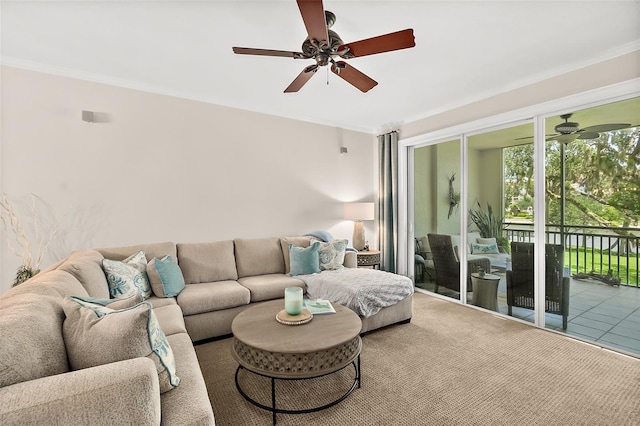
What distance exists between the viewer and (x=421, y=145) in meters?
4.68

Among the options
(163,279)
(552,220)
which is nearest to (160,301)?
(163,279)

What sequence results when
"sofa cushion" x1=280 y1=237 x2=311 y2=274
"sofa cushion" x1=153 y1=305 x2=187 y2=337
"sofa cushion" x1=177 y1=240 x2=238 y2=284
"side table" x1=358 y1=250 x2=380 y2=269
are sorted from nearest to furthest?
"sofa cushion" x1=153 y1=305 x2=187 y2=337, "sofa cushion" x1=177 y1=240 x2=238 y2=284, "sofa cushion" x1=280 y1=237 x2=311 y2=274, "side table" x1=358 y1=250 x2=380 y2=269

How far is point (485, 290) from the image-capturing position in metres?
3.83

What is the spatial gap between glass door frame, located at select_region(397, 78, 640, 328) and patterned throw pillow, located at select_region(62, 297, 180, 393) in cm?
362

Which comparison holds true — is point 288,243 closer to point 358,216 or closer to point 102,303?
point 358,216

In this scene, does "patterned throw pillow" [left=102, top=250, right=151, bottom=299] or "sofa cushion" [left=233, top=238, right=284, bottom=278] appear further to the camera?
"sofa cushion" [left=233, top=238, right=284, bottom=278]

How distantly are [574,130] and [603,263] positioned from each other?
4.39ft

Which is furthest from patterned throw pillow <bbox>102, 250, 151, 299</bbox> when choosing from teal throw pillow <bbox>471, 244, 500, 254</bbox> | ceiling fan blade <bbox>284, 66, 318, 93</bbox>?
teal throw pillow <bbox>471, 244, 500, 254</bbox>

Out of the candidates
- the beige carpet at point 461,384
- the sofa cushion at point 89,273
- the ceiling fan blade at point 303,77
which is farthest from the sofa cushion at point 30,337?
the ceiling fan blade at point 303,77

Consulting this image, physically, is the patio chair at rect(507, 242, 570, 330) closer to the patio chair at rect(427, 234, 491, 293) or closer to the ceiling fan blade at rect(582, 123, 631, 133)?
the patio chair at rect(427, 234, 491, 293)

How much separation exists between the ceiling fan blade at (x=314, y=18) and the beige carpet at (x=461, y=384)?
2.34m

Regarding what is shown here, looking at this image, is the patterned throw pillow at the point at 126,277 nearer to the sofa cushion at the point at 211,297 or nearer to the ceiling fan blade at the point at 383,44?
the sofa cushion at the point at 211,297

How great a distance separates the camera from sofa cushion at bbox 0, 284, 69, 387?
3.22 ft

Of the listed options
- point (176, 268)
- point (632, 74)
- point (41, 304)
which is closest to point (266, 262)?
point (176, 268)
